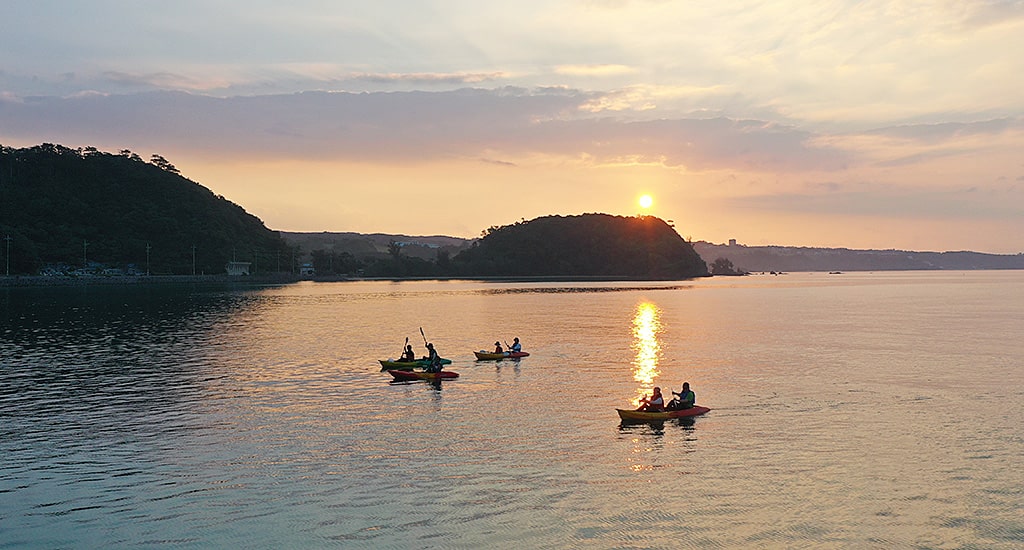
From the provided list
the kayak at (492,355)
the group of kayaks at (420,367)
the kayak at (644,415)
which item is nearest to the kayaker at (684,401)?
the kayak at (644,415)

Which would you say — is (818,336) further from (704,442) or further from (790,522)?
(790,522)

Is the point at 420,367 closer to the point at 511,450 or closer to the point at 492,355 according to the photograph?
the point at 492,355

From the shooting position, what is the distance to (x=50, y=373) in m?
57.6

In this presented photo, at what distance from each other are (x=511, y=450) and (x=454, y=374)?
22.0 m

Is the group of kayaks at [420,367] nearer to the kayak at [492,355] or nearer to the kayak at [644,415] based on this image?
the kayak at [492,355]

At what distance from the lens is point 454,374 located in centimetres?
5538

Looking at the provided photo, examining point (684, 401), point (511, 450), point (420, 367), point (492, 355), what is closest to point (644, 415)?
point (684, 401)

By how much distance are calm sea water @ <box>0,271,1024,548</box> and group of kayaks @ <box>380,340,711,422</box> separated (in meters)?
0.64

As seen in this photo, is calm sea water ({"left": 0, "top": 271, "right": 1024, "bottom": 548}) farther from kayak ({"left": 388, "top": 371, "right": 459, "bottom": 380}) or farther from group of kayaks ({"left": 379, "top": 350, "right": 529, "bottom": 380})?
group of kayaks ({"left": 379, "top": 350, "right": 529, "bottom": 380})

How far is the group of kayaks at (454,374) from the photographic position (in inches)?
1545

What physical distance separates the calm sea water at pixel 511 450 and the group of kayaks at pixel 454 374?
2.10 ft

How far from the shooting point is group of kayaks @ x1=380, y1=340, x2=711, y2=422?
3925 cm

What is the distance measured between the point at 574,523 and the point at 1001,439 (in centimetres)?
2374

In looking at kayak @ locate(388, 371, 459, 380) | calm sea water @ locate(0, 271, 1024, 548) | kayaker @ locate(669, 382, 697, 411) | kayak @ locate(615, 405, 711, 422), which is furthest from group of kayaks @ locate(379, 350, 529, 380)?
kayaker @ locate(669, 382, 697, 411)
